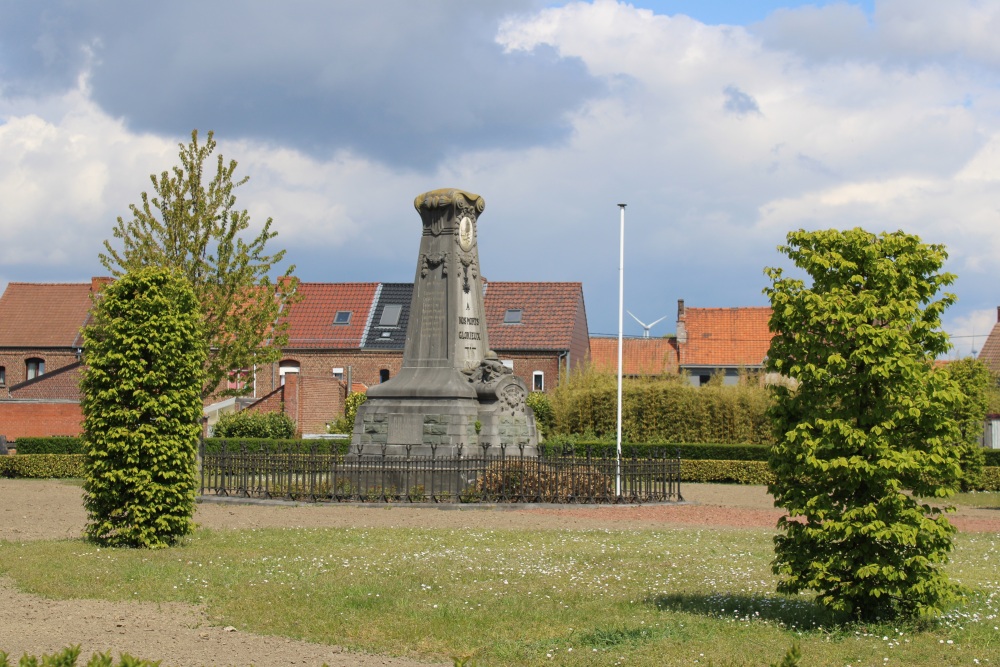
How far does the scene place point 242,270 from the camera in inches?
1078

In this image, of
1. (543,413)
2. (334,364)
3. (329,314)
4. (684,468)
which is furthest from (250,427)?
(684,468)

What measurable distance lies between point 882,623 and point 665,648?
6.53 feet

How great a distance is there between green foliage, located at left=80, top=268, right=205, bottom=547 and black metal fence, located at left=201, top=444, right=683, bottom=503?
282 inches

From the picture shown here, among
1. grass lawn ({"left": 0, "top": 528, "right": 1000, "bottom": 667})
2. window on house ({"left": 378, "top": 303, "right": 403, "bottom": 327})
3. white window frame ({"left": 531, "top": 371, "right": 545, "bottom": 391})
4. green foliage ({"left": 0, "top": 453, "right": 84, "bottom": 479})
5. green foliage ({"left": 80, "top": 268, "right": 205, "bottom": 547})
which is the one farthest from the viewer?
window on house ({"left": 378, "top": 303, "right": 403, "bottom": 327})

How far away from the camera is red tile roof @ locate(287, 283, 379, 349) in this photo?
50.8m

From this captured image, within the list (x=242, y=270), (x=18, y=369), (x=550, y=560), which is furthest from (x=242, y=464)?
(x=18, y=369)

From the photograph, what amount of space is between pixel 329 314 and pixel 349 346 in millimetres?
A: 2670

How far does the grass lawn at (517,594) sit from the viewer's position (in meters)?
8.70

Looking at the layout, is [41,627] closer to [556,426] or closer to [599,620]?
[599,620]

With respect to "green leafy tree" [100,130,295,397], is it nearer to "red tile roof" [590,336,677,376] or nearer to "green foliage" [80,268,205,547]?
"green foliage" [80,268,205,547]

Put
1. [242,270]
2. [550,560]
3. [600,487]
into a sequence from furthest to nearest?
[242,270] < [600,487] < [550,560]

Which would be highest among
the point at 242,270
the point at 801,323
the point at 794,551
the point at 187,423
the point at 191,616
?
the point at 242,270

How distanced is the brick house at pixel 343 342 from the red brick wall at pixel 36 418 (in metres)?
0.05

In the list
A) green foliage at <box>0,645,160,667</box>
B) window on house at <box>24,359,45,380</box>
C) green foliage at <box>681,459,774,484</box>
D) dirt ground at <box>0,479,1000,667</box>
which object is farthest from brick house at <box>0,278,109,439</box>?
green foliage at <box>0,645,160,667</box>
